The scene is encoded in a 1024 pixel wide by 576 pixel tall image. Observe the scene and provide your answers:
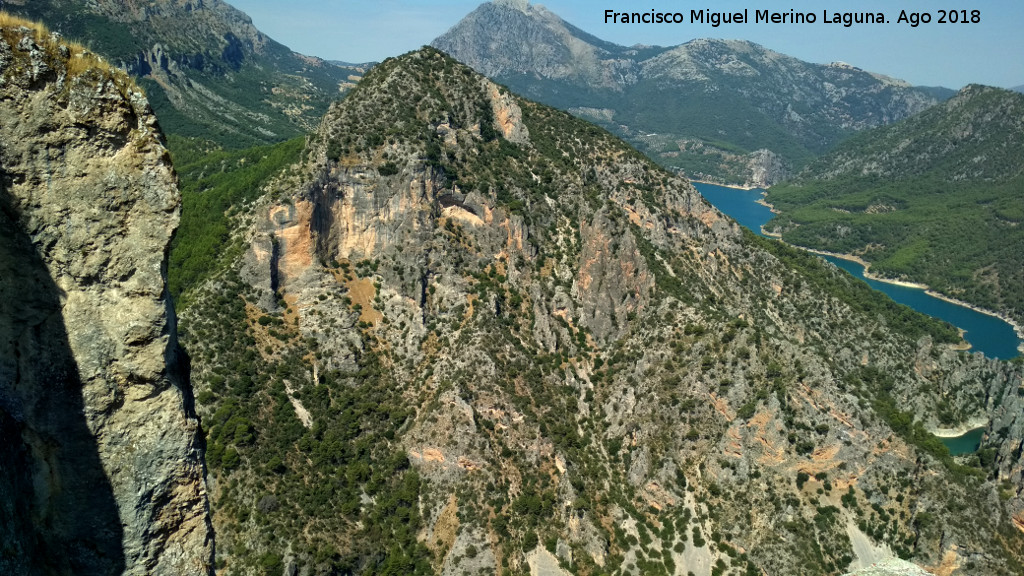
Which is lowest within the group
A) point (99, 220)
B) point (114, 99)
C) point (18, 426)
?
point (18, 426)

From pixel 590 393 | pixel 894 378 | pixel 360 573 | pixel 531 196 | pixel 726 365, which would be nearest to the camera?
pixel 360 573

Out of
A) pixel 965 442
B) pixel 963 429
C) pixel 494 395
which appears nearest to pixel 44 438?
pixel 494 395

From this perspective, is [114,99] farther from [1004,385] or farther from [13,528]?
[1004,385]

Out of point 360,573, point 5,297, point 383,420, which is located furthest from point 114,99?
point 383,420

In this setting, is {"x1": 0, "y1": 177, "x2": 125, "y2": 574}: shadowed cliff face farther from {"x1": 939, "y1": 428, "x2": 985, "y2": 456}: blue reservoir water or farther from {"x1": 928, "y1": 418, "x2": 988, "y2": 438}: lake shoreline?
{"x1": 939, "y1": 428, "x2": 985, "y2": 456}: blue reservoir water

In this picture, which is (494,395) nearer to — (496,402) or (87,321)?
(496,402)

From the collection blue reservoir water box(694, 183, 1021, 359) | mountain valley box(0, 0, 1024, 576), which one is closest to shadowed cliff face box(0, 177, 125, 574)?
mountain valley box(0, 0, 1024, 576)
